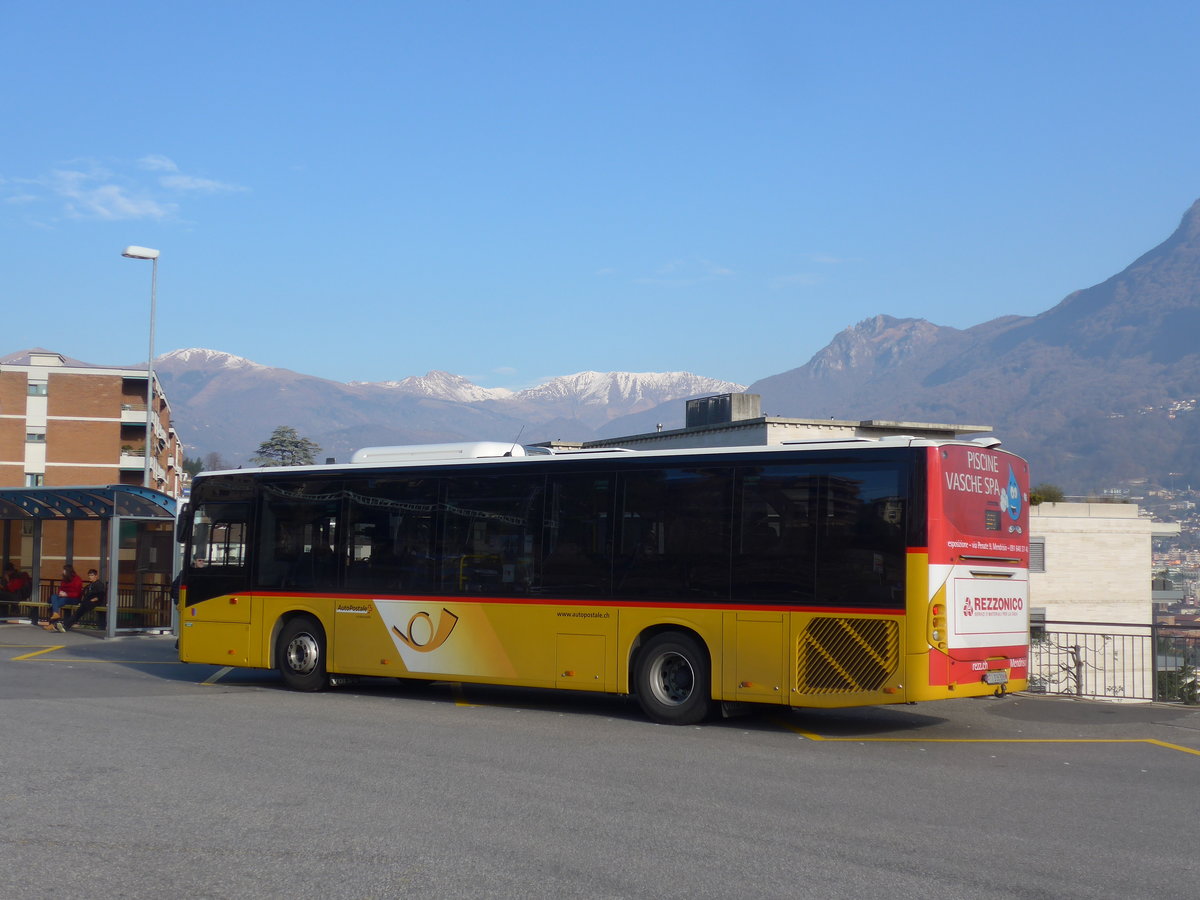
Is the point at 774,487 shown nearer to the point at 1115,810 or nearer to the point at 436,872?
the point at 1115,810

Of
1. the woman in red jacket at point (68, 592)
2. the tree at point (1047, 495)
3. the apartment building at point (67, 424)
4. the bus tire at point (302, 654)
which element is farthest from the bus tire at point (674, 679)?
the apartment building at point (67, 424)

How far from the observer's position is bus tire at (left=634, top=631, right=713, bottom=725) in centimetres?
1296

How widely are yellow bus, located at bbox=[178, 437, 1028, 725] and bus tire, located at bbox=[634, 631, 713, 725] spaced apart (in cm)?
2

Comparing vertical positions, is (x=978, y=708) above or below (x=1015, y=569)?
below

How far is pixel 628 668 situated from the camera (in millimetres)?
13438

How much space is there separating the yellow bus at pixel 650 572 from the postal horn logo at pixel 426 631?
0.10ft

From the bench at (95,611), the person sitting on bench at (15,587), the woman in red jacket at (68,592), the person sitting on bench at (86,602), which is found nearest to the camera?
the bench at (95,611)

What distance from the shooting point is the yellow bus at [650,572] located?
12.0 m

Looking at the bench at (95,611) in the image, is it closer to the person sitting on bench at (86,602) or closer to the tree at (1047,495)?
the person sitting on bench at (86,602)

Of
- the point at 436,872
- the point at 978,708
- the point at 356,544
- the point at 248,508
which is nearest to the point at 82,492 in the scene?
the point at 248,508

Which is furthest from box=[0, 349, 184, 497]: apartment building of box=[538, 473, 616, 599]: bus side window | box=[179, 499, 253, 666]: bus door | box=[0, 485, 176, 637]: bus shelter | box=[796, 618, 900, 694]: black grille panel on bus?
box=[796, 618, 900, 694]: black grille panel on bus

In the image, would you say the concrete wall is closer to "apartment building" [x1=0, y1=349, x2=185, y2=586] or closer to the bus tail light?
the bus tail light

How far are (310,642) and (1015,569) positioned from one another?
8884mm

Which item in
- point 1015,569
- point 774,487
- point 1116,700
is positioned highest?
point 774,487
